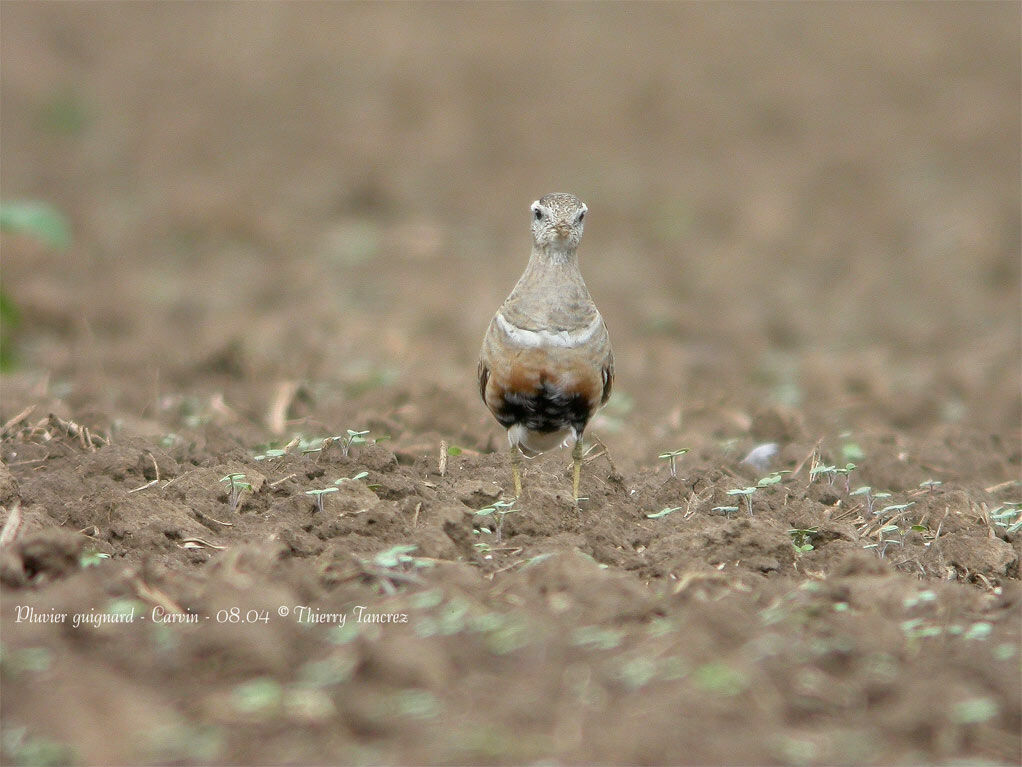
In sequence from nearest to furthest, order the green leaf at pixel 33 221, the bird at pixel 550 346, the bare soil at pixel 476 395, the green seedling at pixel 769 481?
the bare soil at pixel 476 395 → the green seedling at pixel 769 481 → the bird at pixel 550 346 → the green leaf at pixel 33 221

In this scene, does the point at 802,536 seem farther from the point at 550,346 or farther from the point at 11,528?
the point at 11,528

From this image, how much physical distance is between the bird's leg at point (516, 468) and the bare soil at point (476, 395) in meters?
0.08

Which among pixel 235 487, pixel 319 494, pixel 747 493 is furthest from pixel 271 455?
pixel 747 493

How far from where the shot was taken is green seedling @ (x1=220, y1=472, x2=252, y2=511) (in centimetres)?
603

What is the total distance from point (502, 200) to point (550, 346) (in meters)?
10.8

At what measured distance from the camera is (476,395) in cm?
906

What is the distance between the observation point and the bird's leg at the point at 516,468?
248 inches

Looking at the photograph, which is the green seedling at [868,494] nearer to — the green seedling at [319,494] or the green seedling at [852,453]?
the green seedling at [852,453]

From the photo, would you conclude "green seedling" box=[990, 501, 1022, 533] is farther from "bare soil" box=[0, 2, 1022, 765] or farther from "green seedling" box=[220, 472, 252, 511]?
"green seedling" box=[220, 472, 252, 511]

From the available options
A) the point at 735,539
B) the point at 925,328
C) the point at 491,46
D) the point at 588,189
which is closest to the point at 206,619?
the point at 735,539

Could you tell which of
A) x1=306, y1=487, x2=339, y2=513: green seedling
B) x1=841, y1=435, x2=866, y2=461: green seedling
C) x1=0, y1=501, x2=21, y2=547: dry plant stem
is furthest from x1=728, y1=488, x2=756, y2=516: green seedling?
x1=0, y1=501, x2=21, y2=547: dry plant stem

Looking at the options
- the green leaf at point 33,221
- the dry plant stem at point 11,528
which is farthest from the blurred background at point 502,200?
the dry plant stem at point 11,528

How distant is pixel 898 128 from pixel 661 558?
49.8ft

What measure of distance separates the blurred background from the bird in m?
1.45
